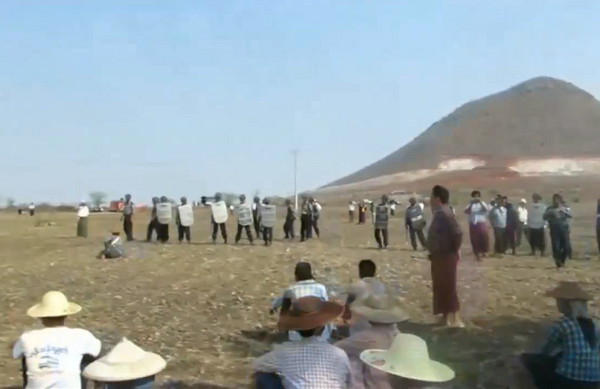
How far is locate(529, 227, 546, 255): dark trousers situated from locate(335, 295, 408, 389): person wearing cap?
16017 millimetres

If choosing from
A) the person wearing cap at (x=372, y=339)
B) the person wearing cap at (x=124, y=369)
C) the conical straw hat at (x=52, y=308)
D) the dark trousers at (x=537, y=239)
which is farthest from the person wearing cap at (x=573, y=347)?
the dark trousers at (x=537, y=239)

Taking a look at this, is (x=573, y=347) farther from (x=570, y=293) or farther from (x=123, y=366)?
(x=123, y=366)

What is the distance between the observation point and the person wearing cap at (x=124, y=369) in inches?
215

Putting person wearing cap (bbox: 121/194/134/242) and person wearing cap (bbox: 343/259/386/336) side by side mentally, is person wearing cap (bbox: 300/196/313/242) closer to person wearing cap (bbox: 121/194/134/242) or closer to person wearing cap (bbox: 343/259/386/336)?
person wearing cap (bbox: 121/194/134/242)

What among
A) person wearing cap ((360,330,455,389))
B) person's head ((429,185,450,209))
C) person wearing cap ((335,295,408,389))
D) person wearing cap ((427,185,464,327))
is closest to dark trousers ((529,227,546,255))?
person wearing cap ((427,185,464,327))

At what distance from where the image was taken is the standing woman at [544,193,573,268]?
1805cm

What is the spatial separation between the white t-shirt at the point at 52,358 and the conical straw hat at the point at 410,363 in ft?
6.93

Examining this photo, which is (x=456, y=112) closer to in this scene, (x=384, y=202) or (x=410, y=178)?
(x=410, y=178)

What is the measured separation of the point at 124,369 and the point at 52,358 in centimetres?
56

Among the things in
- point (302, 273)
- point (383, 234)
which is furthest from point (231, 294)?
point (383, 234)

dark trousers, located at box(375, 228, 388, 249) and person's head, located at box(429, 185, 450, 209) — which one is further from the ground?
person's head, located at box(429, 185, 450, 209)

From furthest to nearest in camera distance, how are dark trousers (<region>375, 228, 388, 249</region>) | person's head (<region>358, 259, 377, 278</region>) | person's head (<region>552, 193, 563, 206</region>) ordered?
dark trousers (<region>375, 228, 388, 249</region>)
person's head (<region>552, 193, 563, 206</region>)
person's head (<region>358, 259, 377, 278</region>)

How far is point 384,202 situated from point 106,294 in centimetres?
1094

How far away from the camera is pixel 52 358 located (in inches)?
223
